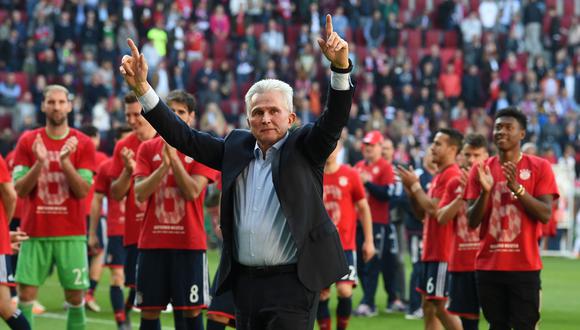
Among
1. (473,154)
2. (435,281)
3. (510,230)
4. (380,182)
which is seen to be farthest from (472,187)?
(380,182)

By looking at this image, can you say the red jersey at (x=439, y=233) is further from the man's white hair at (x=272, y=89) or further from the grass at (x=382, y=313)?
the man's white hair at (x=272, y=89)

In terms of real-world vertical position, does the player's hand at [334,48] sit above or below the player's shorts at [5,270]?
above

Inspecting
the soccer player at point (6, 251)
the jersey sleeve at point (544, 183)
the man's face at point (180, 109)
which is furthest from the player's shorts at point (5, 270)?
the jersey sleeve at point (544, 183)

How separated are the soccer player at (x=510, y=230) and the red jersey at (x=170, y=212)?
2194mm

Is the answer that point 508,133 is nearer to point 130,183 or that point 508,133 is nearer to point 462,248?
point 462,248

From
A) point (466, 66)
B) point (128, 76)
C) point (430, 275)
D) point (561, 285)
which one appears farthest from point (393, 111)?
point (128, 76)

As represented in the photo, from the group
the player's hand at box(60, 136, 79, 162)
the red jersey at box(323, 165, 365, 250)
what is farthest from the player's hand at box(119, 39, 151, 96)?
the red jersey at box(323, 165, 365, 250)

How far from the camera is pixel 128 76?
603 centimetres

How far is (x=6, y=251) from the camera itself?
9.26 m

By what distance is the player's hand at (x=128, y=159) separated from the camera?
933 cm

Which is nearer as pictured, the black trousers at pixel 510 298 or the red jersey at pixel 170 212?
the black trousers at pixel 510 298

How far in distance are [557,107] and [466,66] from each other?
9.66 feet

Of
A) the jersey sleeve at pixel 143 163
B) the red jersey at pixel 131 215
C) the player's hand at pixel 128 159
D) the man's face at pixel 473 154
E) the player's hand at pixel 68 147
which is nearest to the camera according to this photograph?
the player's hand at pixel 128 159

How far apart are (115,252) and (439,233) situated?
13.1 feet
